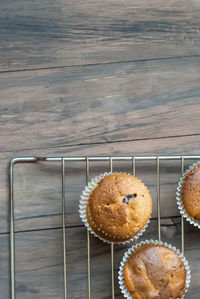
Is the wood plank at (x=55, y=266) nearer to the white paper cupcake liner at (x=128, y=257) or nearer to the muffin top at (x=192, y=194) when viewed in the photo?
the white paper cupcake liner at (x=128, y=257)

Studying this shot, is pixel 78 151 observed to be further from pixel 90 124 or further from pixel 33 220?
pixel 33 220

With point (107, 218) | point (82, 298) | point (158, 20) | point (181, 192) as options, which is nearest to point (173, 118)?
point (181, 192)

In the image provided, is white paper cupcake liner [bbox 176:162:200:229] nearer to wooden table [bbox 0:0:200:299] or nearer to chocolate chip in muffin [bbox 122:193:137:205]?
wooden table [bbox 0:0:200:299]

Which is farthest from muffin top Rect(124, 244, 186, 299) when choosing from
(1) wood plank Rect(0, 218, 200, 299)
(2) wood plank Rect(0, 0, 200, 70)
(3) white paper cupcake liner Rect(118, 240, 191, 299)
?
(2) wood plank Rect(0, 0, 200, 70)

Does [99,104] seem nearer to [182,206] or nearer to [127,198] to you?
[127,198]

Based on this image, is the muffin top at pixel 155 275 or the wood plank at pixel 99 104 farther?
the wood plank at pixel 99 104

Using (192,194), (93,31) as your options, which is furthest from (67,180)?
(93,31)

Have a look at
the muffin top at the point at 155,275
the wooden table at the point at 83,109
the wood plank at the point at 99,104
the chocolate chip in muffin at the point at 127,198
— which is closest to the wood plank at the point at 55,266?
the wooden table at the point at 83,109
